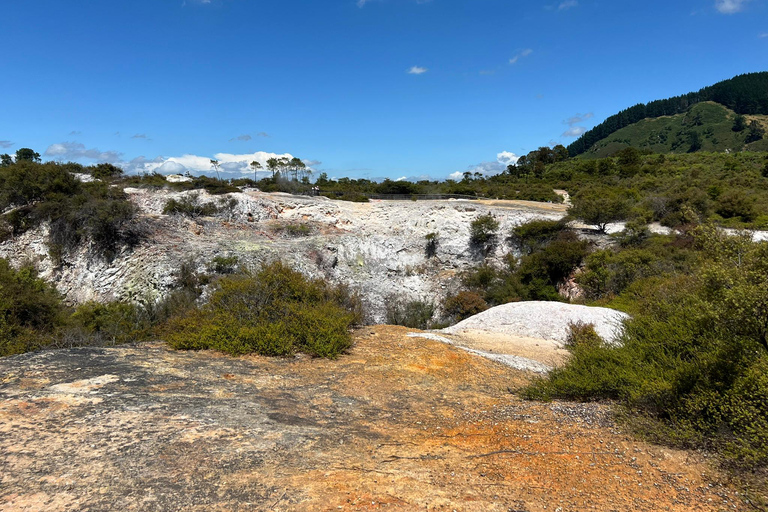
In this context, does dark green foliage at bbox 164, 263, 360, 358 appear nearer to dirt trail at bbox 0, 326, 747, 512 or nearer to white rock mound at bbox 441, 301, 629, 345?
dirt trail at bbox 0, 326, 747, 512

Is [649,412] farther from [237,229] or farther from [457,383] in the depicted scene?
[237,229]

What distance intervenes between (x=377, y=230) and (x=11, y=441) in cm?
2418

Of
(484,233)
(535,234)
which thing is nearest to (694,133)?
(535,234)

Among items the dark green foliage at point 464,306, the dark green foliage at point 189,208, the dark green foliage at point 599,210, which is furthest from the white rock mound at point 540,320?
the dark green foliage at point 189,208

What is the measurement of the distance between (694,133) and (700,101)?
39.5 m

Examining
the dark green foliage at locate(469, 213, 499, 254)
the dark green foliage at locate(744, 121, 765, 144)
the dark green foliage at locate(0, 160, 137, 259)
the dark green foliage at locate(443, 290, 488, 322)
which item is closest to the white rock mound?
the dark green foliage at locate(443, 290, 488, 322)

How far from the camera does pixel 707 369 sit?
14.6ft

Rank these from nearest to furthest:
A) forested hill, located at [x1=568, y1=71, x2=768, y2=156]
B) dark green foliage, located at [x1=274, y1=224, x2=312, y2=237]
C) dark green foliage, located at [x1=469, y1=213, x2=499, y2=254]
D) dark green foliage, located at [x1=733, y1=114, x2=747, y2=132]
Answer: dark green foliage, located at [x1=469, y1=213, x2=499, y2=254], dark green foliage, located at [x1=274, y1=224, x2=312, y2=237], dark green foliage, located at [x1=733, y1=114, x2=747, y2=132], forested hill, located at [x1=568, y1=71, x2=768, y2=156]

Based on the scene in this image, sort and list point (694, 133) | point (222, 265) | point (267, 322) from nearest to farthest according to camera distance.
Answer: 1. point (267, 322)
2. point (222, 265)
3. point (694, 133)

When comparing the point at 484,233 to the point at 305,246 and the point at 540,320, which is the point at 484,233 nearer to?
the point at 305,246

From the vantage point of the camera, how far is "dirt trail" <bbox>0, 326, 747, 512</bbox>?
3219 millimetres

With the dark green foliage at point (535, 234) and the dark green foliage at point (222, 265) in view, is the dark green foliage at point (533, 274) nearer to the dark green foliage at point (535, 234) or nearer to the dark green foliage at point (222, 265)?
the dark green foliage at point (535, 234)

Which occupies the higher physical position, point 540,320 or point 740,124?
point 740,124

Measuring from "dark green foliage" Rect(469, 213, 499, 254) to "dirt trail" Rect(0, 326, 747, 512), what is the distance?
19.2 m
